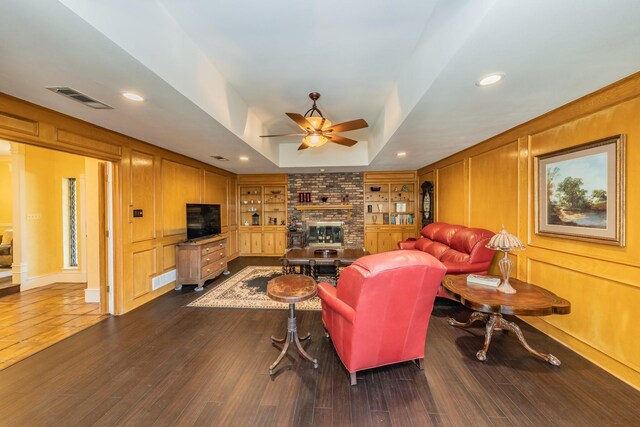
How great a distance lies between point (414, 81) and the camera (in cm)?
236

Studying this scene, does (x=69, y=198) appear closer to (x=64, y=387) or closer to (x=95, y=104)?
(x=95, y=104)

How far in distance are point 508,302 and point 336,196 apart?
17.0ft

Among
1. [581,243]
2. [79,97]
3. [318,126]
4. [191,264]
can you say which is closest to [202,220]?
[191,264]

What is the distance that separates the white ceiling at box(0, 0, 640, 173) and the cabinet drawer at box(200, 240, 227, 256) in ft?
6.47

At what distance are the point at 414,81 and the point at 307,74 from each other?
1224 millimetres

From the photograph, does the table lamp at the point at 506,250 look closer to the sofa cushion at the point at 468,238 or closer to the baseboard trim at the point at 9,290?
the sofa cushion at the point at 468,238

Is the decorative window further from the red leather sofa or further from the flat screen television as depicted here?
the red leather sofa

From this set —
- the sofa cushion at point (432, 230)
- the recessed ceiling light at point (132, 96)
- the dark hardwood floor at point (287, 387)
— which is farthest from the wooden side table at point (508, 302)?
the recessed ceiling light at point (132, 96)

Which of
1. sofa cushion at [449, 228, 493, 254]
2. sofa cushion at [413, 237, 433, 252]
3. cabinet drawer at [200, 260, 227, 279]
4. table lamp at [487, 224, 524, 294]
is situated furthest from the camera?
sofa cushion at [413, 237, 433, 252]

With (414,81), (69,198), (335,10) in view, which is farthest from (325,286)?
(69,198)

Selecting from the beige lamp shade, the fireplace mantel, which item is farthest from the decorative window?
the beige lamp shade

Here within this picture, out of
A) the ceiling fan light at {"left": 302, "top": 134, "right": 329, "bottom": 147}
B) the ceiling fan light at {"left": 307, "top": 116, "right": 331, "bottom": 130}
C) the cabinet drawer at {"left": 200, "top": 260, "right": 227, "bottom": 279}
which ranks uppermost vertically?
the ceiling fan light at {"left": 307, "top": 116, "right": 331, "bottom": 130}

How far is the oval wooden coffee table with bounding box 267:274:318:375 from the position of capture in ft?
6.97

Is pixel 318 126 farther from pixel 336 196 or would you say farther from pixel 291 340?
pixel 336 196
